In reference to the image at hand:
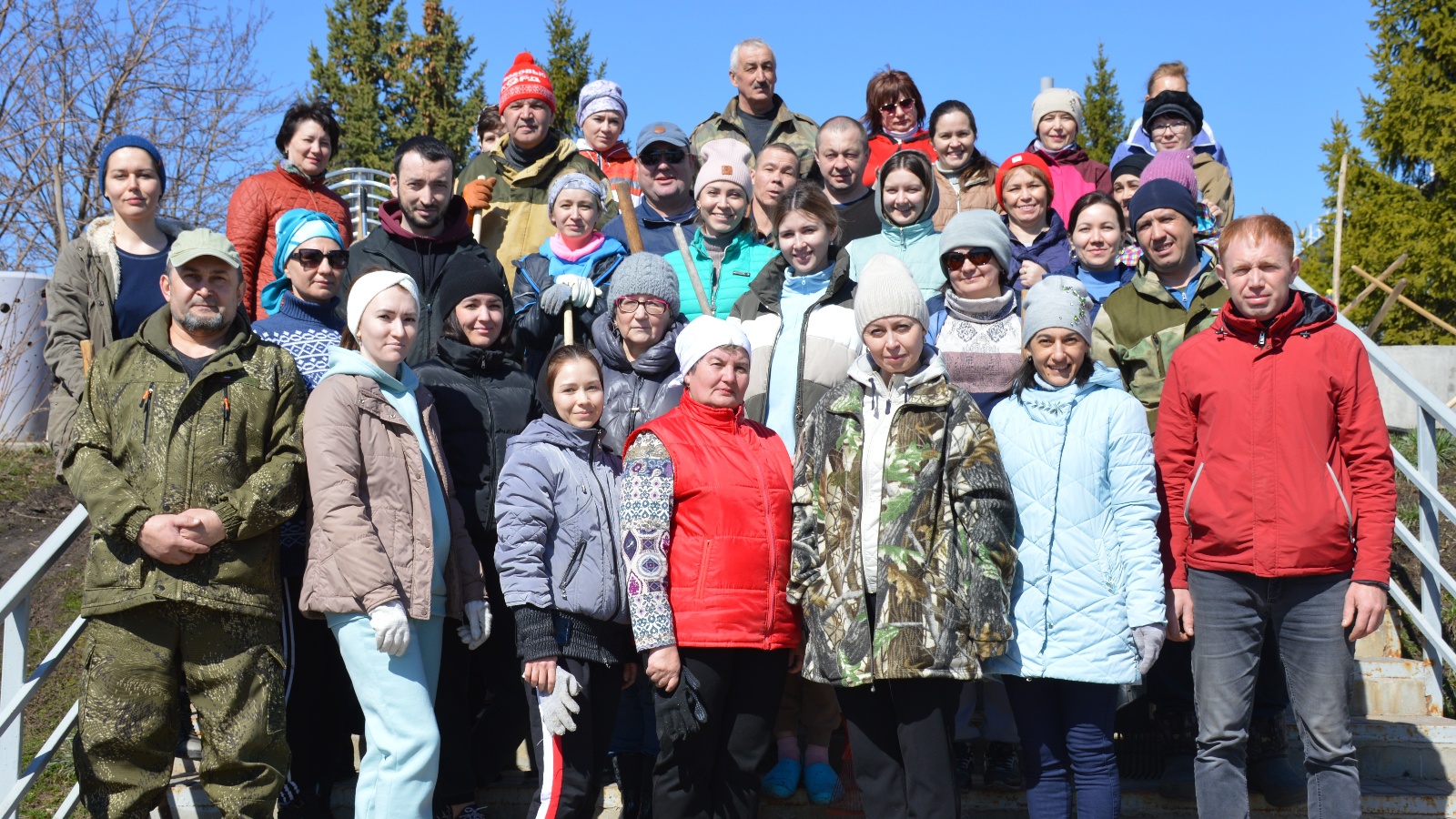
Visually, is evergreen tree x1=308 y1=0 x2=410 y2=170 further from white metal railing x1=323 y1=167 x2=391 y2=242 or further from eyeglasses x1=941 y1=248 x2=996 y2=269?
eyeglasses x1=941 y1=248 x2=996 y2=269

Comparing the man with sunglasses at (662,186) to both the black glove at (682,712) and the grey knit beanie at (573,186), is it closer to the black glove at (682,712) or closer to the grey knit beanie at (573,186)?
the grey knit beanie at (573,186)

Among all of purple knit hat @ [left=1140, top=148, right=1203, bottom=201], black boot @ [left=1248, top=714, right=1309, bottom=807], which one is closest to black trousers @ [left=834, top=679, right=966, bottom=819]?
black boot @ [left=1248, top=714, right=1309, bottom=807]

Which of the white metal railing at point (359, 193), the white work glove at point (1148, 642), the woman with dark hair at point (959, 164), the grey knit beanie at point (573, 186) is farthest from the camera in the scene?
the white metal railing at point (359, 193)

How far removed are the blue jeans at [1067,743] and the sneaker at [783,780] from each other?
0.97 m

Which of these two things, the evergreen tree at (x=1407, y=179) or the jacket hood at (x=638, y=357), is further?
the evergreen tree at (x=1407, y=179)

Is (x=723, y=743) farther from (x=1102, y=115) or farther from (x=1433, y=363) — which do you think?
(x=1102, y=115)

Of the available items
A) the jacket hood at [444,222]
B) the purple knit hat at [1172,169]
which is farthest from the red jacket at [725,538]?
the purple knit hat at [1172,169]

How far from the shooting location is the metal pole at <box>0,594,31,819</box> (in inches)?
164

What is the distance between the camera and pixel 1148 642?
12.4ft

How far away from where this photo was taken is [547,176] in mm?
6594

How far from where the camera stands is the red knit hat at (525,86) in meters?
6.66

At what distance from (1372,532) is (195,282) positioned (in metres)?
3.89

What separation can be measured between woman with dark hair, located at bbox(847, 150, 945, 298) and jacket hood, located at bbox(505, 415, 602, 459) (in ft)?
5.28

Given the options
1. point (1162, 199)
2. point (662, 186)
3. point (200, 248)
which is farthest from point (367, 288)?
point (1162, 199)
